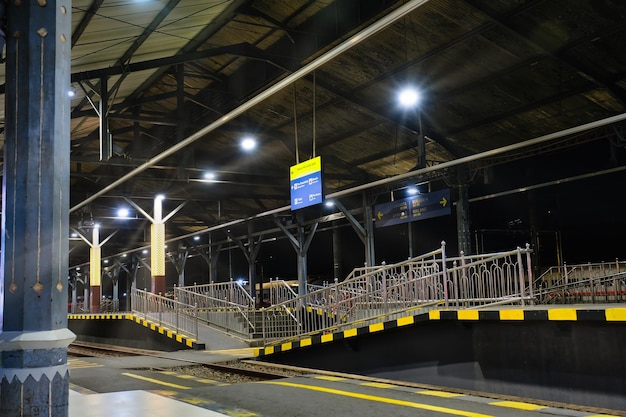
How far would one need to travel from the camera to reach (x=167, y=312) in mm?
18094

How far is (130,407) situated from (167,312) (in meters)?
12.6

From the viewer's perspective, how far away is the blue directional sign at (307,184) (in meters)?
13.3

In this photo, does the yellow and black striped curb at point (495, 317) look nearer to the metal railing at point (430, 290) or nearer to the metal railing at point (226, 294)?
the metal railing at point (430, 290)

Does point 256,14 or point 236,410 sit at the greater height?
point 256,14

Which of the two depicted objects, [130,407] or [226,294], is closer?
[130,407]

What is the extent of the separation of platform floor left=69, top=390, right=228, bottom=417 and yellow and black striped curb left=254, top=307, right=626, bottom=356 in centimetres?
390

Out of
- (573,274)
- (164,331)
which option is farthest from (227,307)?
(573,274)

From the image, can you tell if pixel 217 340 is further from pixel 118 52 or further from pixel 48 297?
pixel 48 297

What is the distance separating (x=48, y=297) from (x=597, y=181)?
17165 mm

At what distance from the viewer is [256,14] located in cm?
1477

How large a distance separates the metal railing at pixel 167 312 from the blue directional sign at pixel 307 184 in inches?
172

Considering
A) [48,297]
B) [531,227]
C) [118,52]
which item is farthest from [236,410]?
[531,227]

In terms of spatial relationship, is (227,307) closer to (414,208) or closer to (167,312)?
(167,312)

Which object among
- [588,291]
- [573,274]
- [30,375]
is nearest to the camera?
[30,375]
